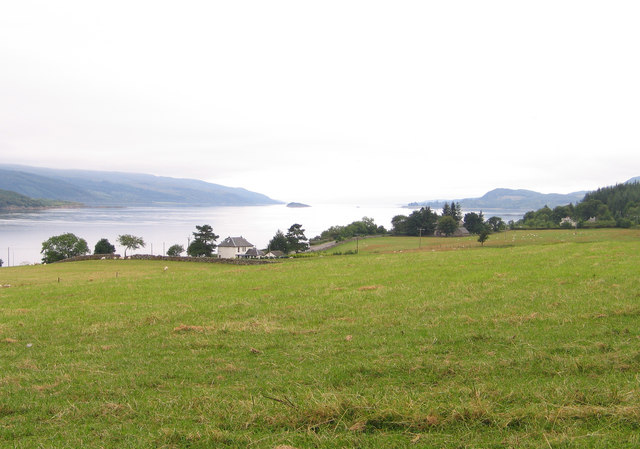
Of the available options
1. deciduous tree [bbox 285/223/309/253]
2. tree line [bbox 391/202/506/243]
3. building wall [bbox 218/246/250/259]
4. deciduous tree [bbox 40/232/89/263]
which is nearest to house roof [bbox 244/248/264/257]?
building wall [bbox 218/246/250/259]

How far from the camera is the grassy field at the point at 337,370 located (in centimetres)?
528

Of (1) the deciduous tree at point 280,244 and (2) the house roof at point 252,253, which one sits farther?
(2) the house roof at point 252,253

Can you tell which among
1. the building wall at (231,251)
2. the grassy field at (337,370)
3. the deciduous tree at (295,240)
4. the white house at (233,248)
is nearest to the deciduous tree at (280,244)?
the deciduous tree at (295,240)

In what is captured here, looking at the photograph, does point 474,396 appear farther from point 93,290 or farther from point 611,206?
point 611,206

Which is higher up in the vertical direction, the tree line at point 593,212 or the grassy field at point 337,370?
the tree line at point 593,212

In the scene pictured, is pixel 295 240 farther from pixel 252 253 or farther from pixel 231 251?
pixel 231 251

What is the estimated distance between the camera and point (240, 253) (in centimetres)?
10250

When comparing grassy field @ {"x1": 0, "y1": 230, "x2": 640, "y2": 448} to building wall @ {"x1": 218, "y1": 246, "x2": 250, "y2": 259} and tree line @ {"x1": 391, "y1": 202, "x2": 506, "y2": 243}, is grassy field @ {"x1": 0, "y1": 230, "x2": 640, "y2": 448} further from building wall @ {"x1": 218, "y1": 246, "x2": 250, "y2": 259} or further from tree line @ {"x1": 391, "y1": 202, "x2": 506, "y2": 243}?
tree line @ {"x1": 391, "y1": 202, "x2": 506, "y2": 243}

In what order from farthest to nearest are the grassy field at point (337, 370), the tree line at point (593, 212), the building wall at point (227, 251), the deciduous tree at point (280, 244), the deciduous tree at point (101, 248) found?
the tree line at point (593, 212)
the building wall at point (227, 251)
the deciduous tree at point (280, 244)
the deciduous tree at point (101, 248)
the grassy field at point (337, 370)

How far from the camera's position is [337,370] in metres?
7.82

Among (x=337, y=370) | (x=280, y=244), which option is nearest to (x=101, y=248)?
(x=280, y=244)

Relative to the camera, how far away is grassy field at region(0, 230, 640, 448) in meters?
5.28

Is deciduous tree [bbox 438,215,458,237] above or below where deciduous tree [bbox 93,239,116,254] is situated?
above

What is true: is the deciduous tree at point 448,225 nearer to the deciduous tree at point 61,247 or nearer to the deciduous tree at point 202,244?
the deciduous tree at point 202,244
